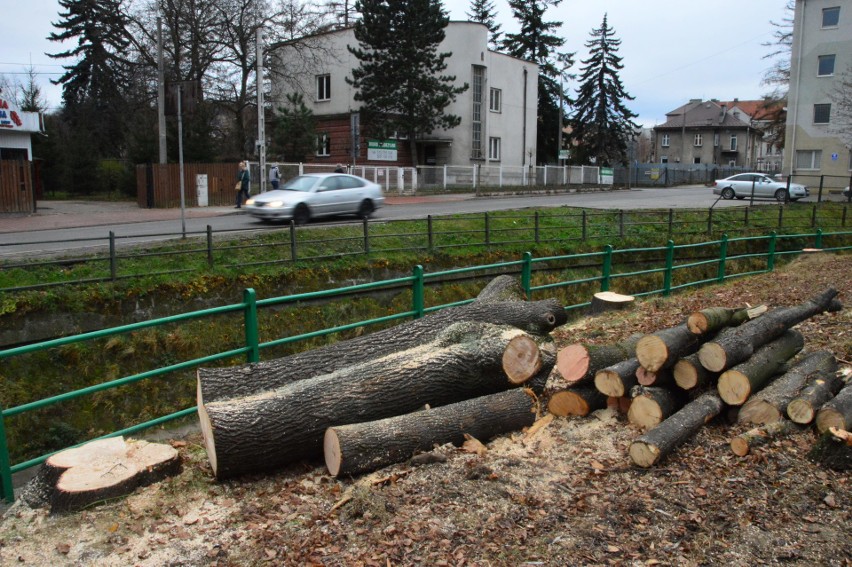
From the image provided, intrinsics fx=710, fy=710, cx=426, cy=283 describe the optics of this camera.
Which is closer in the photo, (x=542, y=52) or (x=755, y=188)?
(x=755, y=188)

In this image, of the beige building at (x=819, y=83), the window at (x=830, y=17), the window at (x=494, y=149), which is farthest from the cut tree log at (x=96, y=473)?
the window at (x=830, y=17)

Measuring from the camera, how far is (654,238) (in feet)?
73.4

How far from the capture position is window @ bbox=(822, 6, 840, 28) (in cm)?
4297

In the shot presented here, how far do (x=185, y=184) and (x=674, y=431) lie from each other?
88.6 feet

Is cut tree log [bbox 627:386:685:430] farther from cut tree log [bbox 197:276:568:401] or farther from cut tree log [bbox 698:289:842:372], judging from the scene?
cut tree log [bbox 197:276:568:401]

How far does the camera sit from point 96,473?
16.3ft

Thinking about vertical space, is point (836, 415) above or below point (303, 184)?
below

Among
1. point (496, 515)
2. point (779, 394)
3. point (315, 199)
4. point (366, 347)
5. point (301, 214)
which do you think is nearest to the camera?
point (496, 515)

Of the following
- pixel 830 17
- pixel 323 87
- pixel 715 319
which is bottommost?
pixel 715 319

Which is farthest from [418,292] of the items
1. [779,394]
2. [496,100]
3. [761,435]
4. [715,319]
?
[496,100]

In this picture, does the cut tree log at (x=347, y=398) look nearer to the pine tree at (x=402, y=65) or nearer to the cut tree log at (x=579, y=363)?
the cut tree log at (x=579, y=363)

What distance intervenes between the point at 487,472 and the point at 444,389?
3.54 ft

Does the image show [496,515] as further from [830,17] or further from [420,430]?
[830,17]

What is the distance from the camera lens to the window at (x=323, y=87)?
45.9 metres
